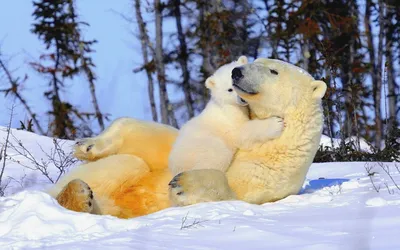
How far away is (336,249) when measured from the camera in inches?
131

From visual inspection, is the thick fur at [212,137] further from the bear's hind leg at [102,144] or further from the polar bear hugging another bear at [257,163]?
the bear's hind leg at [102,144]

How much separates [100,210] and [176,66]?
1896cm

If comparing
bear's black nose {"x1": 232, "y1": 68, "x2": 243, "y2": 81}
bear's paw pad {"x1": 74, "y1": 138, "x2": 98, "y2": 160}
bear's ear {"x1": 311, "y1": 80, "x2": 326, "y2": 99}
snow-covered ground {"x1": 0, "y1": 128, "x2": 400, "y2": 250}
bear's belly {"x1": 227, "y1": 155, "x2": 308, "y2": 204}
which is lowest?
snow-covered ground {"x1": 0, "y1": 128, "x2": 400, "y2": 250}

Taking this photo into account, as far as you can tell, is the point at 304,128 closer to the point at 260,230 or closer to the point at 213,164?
the point at 213,164

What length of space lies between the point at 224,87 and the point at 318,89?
2.29ft

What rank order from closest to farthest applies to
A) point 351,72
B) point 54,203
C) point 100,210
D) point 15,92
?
point 54,203 → point 100,210 → point 15,92 → point 351,72

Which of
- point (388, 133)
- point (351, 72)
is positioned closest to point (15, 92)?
point (351, 72)

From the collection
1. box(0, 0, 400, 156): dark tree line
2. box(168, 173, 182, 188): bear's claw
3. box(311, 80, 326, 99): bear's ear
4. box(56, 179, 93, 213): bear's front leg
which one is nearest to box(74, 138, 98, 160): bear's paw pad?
box(56, 179, 93, 213): bear's front leg

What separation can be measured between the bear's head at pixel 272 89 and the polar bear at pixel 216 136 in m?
0.10

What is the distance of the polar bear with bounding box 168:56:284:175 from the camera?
16.2 ft

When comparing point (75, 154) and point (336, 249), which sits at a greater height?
point (75, 154)

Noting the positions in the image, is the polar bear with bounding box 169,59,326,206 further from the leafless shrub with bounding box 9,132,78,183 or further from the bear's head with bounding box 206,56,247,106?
the leafless shrub with bounding box 9,132,78,183

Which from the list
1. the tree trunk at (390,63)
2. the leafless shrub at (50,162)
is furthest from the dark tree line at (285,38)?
the leafless shrub at (50,162)

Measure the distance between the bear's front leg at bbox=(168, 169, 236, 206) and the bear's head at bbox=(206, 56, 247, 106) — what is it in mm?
683
